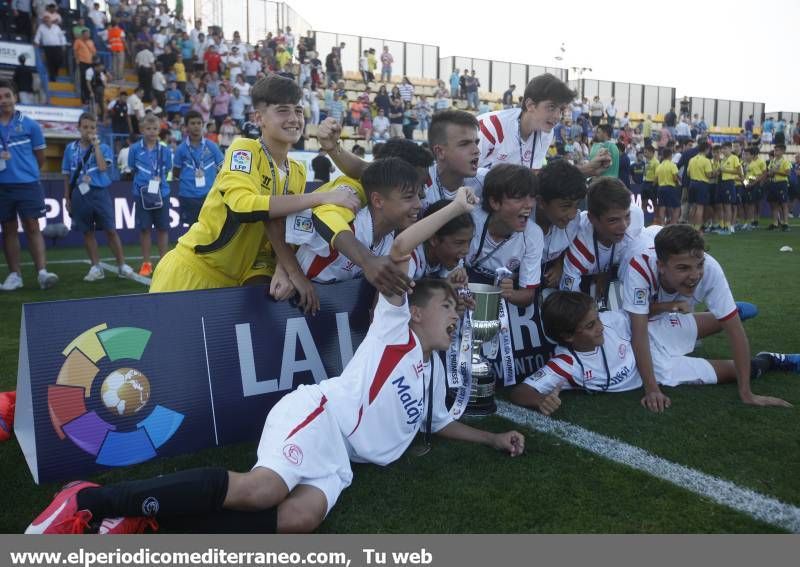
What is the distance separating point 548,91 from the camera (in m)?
4.82

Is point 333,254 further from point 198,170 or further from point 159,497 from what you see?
point 198,170

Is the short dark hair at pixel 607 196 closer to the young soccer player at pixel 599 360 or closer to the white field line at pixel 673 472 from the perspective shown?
the young soccer player at pixel 599 360

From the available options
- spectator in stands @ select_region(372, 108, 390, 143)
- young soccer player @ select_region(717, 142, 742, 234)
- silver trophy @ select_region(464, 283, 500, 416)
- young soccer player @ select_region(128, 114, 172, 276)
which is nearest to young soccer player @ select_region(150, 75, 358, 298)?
silver trophy @ select_region(464, 283, 500, 416)

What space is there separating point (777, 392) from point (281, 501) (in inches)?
122

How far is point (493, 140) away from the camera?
5133mm

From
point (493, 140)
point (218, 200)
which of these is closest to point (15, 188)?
point (218, 200)

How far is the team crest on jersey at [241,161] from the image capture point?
11.3 ft

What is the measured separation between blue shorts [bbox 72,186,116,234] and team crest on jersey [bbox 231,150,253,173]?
588 cm

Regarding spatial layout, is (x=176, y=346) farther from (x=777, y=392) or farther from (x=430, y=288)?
(x=777, y=392)

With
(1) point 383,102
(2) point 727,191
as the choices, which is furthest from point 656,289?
(1) point 383,102

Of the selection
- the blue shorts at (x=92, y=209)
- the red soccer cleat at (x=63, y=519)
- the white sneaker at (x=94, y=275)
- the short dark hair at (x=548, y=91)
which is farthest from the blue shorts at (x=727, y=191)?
the red soccer cleat at (x=63, y=519)

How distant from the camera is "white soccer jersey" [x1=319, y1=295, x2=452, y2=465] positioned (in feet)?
8.73

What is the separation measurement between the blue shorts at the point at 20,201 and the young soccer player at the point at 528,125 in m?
5.40

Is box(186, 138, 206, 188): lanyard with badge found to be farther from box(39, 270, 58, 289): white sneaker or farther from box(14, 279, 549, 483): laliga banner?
box(14, 279, 549, 483): laliga banner
